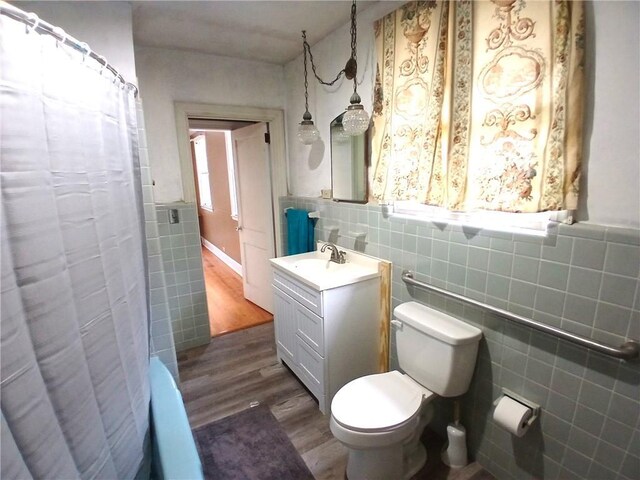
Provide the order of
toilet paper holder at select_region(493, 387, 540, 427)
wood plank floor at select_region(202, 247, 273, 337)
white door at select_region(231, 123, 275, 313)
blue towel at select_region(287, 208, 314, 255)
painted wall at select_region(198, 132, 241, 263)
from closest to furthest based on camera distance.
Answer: toilet paper holder at select_region(493, 387, 540, 427) < blue towel at select_region(287, 208, 314, 255) < white door at select_region(231, 123, 275, 313) < wood plank floor at select_region(202, 247, 273, 337) < painted wall at select_region(198, 132, 241, 263)

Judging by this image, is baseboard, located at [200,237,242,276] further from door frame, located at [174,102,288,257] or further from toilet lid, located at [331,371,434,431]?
toilet lid, located at [331,371,434,431]

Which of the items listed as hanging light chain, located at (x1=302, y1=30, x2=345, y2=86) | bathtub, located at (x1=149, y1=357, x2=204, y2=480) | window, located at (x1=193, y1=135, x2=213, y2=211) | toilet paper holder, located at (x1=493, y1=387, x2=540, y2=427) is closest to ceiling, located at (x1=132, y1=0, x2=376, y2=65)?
hanging light chain, located at (x1=302, y1=30, x2=345, y2=86)

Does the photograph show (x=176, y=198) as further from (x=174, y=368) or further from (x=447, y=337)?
(x=447, y=337)

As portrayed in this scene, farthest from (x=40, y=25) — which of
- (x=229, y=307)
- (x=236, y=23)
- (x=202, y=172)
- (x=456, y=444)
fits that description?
(x=202, y=172)

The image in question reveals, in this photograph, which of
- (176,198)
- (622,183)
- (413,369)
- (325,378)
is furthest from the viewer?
(176,198)

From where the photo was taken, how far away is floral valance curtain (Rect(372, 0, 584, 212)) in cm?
102

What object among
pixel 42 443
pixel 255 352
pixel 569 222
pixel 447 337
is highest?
pixel 569 222

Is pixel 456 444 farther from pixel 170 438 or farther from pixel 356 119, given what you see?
pixel 356 119

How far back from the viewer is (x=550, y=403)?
3.98 ft

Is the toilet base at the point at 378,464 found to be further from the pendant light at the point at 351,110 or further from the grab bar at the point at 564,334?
the pendant light at the point at 351,110

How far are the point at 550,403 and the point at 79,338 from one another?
1646 millimetres

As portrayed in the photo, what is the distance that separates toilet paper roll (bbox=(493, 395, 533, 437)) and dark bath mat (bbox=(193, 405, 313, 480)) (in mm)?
941

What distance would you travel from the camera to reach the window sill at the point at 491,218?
1146 mm

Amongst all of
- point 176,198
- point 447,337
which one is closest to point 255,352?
point 176,198
